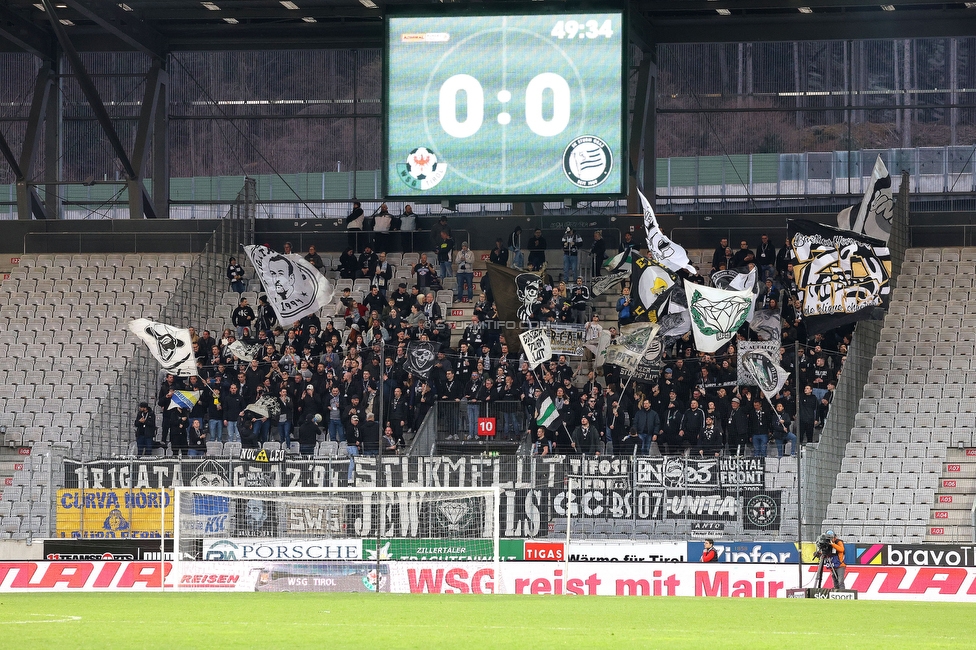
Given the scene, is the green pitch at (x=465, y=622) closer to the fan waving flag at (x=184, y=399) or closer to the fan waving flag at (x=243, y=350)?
the fan waving flag at (x=184, y=399)

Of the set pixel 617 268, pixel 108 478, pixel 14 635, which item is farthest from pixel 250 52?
pixel 14 635

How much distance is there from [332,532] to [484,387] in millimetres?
5413

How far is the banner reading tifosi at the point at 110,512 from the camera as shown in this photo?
2403 cm

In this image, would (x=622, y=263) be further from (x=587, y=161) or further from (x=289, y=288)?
(x=289, y=288)

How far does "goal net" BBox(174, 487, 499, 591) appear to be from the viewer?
2233cm

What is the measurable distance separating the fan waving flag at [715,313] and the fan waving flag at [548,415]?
2.93 metres

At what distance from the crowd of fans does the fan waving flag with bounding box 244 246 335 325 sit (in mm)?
405

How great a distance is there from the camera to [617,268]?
31172mm

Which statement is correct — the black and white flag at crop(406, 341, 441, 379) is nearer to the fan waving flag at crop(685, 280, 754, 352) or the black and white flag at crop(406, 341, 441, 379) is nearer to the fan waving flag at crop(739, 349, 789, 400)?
the fan waving flag at crop(685, 280, 754, 352)

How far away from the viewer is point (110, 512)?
79.6 ft

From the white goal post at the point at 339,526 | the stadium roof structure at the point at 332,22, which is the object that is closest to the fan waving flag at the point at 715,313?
the white goal post at the point at 339,526

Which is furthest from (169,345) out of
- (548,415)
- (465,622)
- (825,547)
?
(465,622)

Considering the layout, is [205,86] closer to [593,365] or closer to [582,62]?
[582,62]

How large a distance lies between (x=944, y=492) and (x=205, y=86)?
21.9m
